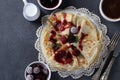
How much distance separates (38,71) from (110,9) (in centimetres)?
30

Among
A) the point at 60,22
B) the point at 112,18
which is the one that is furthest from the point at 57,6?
the point at 112,18

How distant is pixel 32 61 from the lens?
6.35 ft

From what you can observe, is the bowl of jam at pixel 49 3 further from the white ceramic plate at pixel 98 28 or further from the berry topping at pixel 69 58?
the berry topping at pixel 69 58

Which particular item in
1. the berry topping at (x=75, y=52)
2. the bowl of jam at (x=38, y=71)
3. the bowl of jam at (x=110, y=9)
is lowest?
the bowl of jam at (x=38, y=71)

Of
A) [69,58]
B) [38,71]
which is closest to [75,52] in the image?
[69,58]

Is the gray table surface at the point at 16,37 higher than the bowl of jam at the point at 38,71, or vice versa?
the gray table surface at the point at 16,37

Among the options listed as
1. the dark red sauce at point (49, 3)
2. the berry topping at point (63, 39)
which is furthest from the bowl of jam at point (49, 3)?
the berry topping at point (63, 39)

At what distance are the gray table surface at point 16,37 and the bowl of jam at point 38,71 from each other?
0.03 m

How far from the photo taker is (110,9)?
6.24 feet

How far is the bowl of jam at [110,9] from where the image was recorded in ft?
6.23

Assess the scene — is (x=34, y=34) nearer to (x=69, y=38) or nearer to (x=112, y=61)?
(x=69, y=38)

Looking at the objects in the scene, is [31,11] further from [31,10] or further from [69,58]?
[69,58]

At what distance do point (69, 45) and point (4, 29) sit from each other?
0.23m

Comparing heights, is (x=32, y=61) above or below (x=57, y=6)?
below
